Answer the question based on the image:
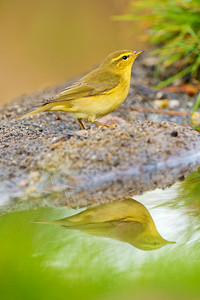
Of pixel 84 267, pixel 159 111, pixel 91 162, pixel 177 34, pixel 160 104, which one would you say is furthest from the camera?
pixel 177 34

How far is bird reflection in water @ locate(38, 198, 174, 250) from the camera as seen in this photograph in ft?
9.41

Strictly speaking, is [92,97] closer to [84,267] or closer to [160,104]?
[160,104]

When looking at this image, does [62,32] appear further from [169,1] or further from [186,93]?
[186,93]

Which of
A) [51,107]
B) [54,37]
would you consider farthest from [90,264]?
[54,37]

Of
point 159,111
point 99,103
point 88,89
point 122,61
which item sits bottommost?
point 159,111

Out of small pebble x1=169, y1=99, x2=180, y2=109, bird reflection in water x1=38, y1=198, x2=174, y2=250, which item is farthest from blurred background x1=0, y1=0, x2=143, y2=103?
bird reflection in water x1=38, y1=198, x2=174, y2=250

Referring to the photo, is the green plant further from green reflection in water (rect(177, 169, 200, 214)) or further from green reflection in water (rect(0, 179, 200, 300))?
green reflection in water (rect(0, 179, 200, 300))

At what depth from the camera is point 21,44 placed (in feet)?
33.8

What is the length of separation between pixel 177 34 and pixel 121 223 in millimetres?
4563

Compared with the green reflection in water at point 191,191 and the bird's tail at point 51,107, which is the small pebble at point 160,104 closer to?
the bird's tail at point 51,107

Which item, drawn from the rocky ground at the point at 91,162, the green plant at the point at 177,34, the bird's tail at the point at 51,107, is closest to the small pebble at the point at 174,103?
the green plant at the point at 177,34

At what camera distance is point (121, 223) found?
3.10m

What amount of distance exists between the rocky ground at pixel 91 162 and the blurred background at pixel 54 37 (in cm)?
520

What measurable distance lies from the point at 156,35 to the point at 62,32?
12.4ft
